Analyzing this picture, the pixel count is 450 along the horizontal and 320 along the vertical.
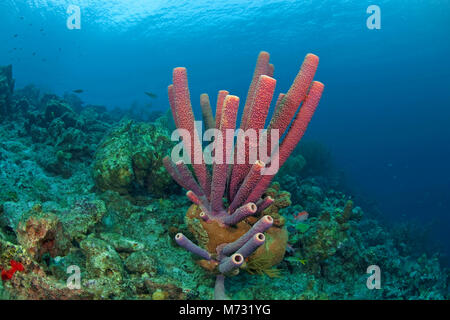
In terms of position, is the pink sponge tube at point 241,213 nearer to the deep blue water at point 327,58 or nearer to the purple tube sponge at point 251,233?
the purple tube sponge at point 251,233

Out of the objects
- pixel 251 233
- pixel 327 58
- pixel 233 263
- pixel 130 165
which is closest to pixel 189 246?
pixel 233 263

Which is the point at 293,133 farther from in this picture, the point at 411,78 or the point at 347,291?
the point at 411,78

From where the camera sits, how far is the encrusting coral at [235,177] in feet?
8.58

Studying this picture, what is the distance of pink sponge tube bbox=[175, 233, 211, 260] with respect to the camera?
253 centimetres

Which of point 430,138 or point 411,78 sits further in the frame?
point 430,138

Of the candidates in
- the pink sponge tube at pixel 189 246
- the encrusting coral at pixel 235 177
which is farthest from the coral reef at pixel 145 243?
the pink sponge tube at pixel 189 246

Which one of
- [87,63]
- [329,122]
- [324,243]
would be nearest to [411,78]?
[329,122]

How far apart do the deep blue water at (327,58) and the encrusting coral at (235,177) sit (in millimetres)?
17519

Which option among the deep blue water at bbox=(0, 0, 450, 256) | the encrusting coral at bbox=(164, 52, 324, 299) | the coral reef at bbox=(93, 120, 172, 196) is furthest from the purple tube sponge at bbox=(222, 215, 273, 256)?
the deep blue water at bbox=(0, 0, 450, 256)

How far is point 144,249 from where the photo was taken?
10.1ft

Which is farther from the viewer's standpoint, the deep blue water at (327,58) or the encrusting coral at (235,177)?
the deep blue water at (327,58)

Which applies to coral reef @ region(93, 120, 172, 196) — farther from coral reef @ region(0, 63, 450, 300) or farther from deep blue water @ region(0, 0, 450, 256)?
deep blue water @ region(0, 0, 450, 256)

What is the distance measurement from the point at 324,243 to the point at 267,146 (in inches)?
70.9

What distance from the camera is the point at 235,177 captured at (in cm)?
311
